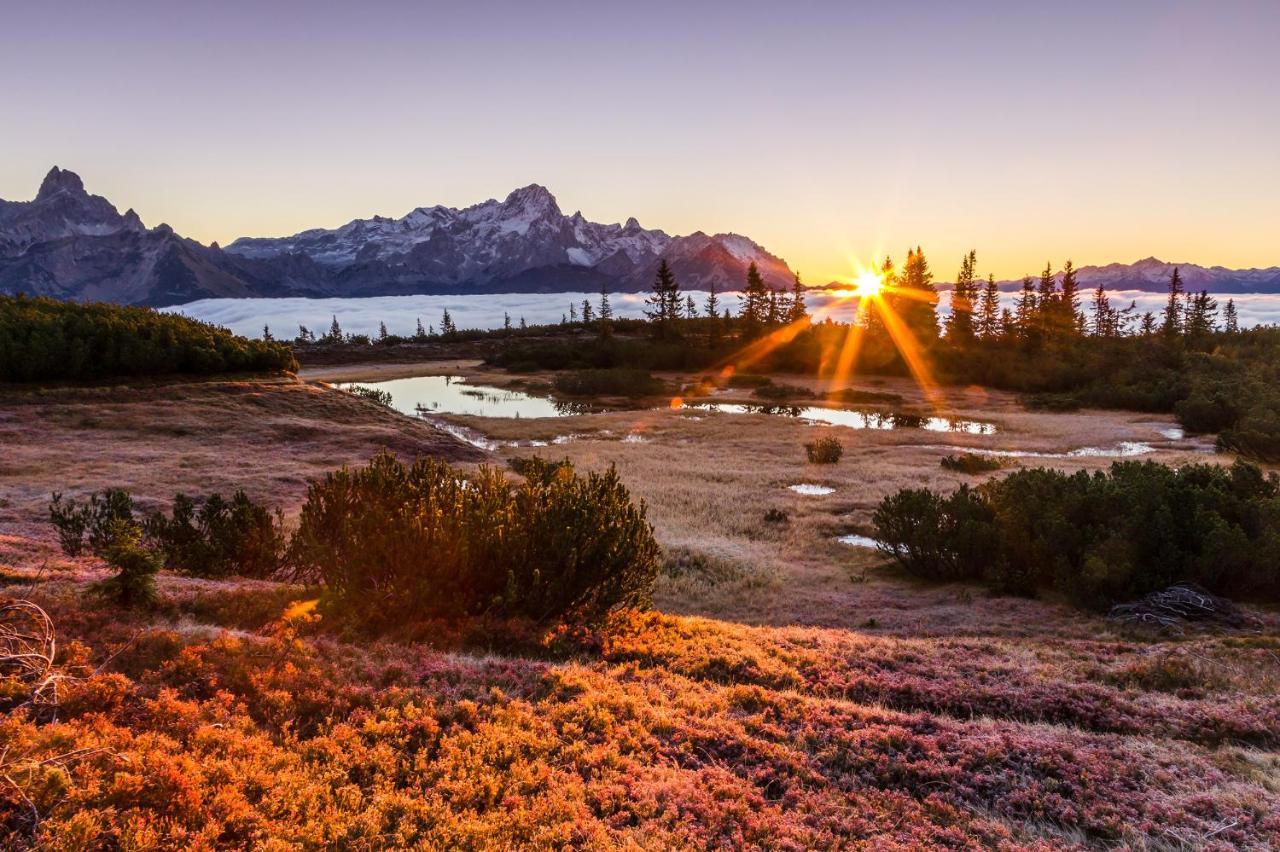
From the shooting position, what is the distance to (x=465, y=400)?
62.9 meters

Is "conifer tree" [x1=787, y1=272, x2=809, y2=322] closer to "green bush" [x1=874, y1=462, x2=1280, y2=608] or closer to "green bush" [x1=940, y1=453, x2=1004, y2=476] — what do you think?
"green bush" [x1=940, y1=453, x2=1004, y2=476]

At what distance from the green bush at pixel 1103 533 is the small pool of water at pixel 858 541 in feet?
5.31

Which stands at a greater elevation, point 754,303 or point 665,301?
point 665,301

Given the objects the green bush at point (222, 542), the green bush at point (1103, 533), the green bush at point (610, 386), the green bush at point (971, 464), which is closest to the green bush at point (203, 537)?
the green bush at point (222, 542)

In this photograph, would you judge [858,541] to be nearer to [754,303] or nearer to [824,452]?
[824,452]

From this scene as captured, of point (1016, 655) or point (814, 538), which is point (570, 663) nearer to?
point (1016, 655)

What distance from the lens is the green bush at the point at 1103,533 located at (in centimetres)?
1473

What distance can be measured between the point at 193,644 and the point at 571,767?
493cm

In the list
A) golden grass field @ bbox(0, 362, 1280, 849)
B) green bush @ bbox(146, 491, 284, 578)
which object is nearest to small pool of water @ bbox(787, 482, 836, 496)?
golden grass field @ bbox(0, 362, 1280, 849)

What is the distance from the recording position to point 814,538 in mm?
22656

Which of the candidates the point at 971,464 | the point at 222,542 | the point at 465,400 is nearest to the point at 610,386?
the point at 465,400

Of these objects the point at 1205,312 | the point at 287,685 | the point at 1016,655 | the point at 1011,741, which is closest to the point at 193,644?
the point at 287,685

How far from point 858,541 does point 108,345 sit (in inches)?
1590

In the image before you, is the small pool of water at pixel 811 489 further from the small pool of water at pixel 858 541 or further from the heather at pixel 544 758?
the heather at pixel 544 758
